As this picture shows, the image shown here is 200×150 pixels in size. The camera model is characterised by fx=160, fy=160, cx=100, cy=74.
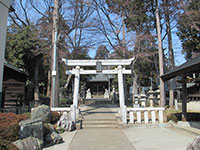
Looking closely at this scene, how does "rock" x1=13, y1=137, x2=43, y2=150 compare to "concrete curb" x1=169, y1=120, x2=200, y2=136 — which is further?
"concrete curb" x1=169, y1=120, x2=200, y2=136

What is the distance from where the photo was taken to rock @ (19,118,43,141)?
16.1 feet

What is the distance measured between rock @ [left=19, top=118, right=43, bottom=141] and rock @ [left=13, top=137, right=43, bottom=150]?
256 mm

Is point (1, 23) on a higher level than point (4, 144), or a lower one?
higher

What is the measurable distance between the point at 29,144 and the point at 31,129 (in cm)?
67

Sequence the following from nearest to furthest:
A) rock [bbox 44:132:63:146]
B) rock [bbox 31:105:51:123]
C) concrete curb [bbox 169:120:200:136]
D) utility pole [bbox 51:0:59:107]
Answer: rock [bbox 44:132:63:146] < concrete curb [bbox 169:120:200:136] < rock [bbox 31:105:51:123] < utility pole [bbox 51:0:59:107]

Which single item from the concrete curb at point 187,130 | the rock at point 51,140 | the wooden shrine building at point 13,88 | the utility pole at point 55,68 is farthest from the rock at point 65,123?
the wooden shrine building at point 13,88

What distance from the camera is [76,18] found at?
49.8ft

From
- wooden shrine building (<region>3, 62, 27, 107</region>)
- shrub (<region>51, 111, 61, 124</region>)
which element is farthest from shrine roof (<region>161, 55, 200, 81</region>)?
wooden shrine building (<region>3, 62, 27, 107</region>)

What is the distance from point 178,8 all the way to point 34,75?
17732mm

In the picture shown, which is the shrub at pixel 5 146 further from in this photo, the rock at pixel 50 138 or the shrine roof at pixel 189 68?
the shrine roof at pixel 189 68

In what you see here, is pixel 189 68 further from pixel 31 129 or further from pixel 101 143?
pixel 31 129

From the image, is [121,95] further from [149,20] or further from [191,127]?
[149,20]

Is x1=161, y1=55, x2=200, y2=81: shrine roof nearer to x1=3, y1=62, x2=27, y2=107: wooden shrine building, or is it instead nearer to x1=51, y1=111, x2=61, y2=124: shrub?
x1=51, y1=111, x2=61, y2=124: shrub

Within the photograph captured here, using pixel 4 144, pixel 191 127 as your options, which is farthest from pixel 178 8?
pixel 4 144
